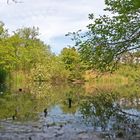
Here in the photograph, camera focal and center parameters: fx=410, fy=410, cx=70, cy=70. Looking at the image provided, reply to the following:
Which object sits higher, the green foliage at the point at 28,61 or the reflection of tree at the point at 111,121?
the green foliage at the point at 28,61

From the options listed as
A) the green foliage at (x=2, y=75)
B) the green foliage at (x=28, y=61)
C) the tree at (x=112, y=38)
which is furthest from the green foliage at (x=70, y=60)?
the tree at (x=112, y=38)

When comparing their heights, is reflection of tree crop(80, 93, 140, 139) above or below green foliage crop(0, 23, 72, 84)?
below

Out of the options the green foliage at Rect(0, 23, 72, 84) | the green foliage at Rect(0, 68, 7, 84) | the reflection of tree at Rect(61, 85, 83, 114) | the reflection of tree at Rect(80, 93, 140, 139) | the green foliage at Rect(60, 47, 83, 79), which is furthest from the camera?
the green foliage at Rect(60, 47, 83, 79)

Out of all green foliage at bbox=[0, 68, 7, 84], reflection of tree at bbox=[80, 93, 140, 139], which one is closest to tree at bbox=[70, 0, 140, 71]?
reflection of tree at bbox=[80, 93, 140, 139]

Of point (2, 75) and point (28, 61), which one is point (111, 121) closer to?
point (2, 75)

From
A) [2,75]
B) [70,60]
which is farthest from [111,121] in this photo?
Answer: [70,60]

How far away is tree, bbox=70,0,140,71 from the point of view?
2339cm

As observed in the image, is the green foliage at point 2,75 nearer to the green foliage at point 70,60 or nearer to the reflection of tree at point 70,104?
the green foliage at point 70,60

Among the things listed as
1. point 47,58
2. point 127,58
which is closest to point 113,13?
point 127,58

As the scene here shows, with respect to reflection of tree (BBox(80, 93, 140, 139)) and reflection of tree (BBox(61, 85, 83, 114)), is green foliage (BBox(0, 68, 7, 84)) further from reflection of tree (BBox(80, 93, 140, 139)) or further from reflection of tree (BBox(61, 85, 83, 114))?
reflection of tree (BBox(80, 93, 140, 139))

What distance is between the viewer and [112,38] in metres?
24.0

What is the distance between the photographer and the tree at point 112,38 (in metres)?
23.4

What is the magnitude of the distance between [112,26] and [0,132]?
10.5m

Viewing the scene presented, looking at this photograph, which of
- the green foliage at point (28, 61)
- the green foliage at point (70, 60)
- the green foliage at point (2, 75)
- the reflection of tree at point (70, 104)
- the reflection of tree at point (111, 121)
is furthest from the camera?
the green foliage at point (70, 60)
